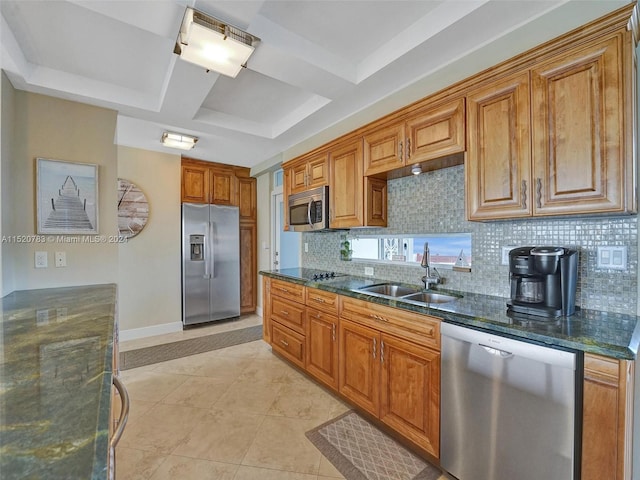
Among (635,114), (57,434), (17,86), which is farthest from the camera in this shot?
(17,86)

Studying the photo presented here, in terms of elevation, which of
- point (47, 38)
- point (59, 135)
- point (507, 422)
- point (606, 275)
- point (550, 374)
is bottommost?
point (507, 422)

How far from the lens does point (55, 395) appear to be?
0.75 meters

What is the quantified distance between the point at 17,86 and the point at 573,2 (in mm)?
3615

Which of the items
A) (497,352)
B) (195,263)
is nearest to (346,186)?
(497,352)

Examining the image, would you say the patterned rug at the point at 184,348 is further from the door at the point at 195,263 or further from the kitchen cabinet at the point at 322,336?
the kitchen cabinet at the point at 322,336

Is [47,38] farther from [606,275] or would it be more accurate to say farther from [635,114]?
[606,275]

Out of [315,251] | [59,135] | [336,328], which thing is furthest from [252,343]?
[59,135]

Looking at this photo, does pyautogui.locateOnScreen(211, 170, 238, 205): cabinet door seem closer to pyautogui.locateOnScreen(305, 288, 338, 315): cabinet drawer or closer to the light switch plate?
pyautogui.locateOnScreen(305, 288, 338, 315): cabinet drawer

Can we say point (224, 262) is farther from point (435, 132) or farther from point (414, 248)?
point (435, 132)

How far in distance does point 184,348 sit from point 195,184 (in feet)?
7.58

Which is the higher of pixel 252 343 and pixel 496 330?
pixel 496 330

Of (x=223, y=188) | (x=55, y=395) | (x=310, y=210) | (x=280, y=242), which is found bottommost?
(x=55, y=395)

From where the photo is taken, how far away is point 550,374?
120cm

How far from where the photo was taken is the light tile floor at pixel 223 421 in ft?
5.62
